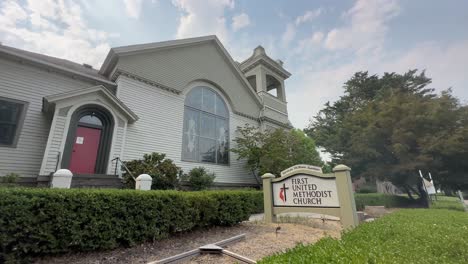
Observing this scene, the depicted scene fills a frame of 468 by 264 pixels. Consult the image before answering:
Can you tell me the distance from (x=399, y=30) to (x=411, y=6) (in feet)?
3.24

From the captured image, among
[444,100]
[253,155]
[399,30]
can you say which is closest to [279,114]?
[253,155]

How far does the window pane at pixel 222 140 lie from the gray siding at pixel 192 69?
1615 mm

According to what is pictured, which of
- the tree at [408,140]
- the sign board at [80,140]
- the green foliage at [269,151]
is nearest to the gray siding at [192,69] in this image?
the green foliage at [269,151]

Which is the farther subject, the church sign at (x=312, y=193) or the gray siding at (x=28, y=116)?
the gray siding at (x=28, y=116)

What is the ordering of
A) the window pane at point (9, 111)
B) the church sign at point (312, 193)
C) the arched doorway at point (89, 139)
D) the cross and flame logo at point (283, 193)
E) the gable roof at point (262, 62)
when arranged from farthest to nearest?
1. the gable roof at point (262, 62)
2. the arched doorway at point (89, 139)
3. the window pane at point (9, 111)
4. the cross and flame logo at point (283, 193)
5. the church sign at point (312, 193)

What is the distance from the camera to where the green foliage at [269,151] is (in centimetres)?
1162

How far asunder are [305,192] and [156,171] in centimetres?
561

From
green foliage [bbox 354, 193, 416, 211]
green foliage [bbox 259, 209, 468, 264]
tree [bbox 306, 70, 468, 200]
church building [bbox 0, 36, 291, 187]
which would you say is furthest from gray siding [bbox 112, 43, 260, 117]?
tree [bbox 306, 70, 468, 200]

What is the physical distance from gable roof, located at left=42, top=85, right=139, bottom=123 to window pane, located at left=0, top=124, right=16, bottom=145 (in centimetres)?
112

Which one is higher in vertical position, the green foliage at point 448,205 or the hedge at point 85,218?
the hedge at point 85,218

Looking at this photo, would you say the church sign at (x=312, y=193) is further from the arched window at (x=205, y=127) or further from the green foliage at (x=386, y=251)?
the arched window at (x=205, y=127)

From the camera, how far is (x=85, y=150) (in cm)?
805

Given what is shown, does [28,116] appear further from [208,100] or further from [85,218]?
[208,100]

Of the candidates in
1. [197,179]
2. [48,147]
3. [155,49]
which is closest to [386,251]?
[197,179]
